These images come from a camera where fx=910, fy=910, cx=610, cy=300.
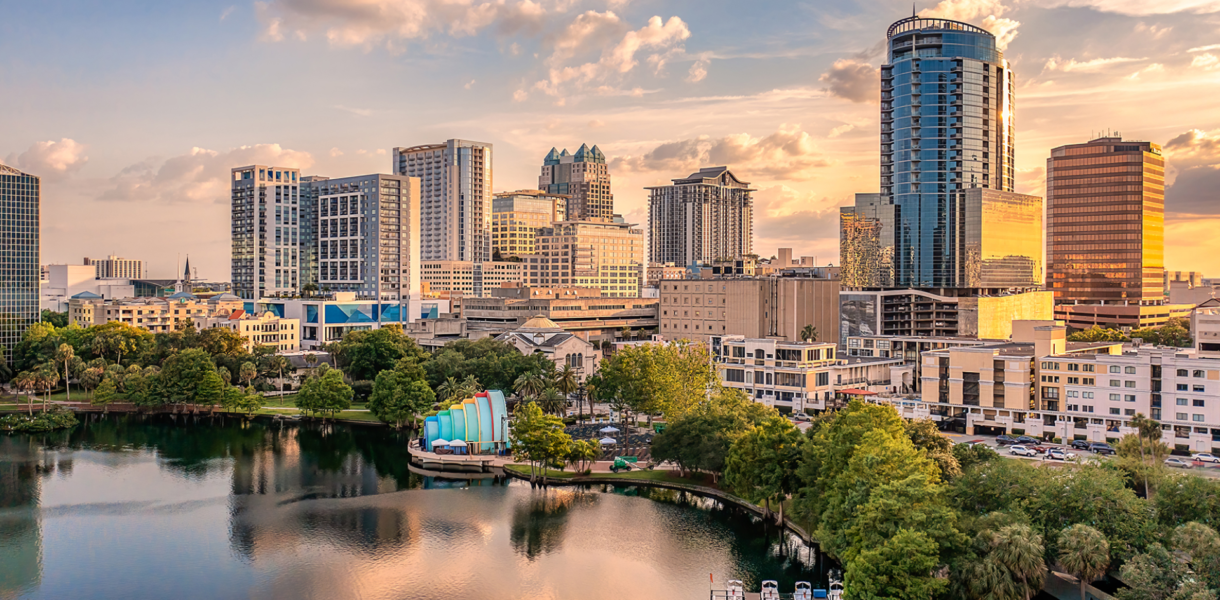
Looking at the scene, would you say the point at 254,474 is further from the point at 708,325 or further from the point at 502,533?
the point at 708,325

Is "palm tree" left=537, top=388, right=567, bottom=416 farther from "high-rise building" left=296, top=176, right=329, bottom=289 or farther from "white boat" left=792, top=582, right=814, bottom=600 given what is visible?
"high-rise building" left=296, top=176, right=329, bottom=289

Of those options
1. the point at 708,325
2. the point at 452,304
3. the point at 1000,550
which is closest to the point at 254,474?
the point at 1000,550

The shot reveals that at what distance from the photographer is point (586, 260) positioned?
7505 inches

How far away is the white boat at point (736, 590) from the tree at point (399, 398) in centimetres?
4208

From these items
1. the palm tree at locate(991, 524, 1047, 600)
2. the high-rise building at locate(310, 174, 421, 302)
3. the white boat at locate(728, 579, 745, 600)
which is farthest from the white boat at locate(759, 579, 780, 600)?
the high-rise building at locate(310, 174, 421, 302)

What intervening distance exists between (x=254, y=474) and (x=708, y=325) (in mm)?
66427

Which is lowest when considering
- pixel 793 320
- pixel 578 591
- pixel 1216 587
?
pixel 578 591

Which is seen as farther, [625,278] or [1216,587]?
[625,278]

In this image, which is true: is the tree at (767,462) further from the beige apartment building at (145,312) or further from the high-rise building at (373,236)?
the high-rise building at (373,236)

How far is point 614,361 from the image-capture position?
77.6m

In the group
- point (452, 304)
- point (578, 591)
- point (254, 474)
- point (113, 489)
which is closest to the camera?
point (578, 591)

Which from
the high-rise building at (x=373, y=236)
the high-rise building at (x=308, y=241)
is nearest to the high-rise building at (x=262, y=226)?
the high-rise building at (x=308, y=241)

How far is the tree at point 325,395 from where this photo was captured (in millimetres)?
81000

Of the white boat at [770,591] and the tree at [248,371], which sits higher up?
the tree at [248,371]
